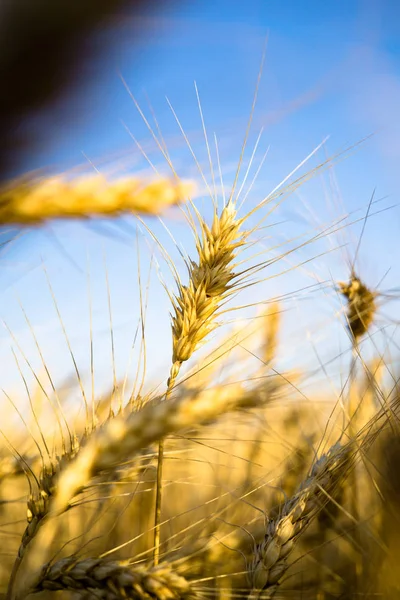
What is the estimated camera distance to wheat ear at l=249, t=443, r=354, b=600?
93cm

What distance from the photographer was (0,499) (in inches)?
52.9

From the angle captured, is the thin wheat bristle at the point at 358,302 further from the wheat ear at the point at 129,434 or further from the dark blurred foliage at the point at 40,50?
the dark blurred foliage at the point at 40,50

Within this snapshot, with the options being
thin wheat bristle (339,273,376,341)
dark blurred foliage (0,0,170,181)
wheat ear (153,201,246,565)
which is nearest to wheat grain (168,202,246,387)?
wheat ear (153,201,246,565)

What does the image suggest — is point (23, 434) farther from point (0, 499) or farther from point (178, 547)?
point (178, 547)

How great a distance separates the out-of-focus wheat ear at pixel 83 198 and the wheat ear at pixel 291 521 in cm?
55

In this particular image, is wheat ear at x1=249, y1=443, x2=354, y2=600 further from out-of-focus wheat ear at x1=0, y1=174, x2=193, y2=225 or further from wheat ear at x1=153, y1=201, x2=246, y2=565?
out-of-focus wheat ear at x1=0, y1=174, x2=193, y2=225

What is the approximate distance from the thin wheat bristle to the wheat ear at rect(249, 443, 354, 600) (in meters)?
0.80

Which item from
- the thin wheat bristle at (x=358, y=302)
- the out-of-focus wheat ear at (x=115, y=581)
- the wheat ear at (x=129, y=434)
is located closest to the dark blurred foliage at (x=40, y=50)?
the wheat ear at (x=129, y=434)

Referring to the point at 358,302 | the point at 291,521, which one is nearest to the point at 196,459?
the point at 291,521

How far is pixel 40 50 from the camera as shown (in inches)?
9.6

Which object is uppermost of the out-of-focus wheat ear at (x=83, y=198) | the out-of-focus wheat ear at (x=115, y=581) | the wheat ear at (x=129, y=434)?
the out-of-focus wheat ear at (x=83, y=198)

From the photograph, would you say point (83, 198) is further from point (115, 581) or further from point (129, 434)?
point (115, 581)

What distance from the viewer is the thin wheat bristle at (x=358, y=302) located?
6.02 ft

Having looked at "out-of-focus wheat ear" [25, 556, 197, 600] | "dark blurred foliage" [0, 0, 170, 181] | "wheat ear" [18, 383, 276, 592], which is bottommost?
"out-of-focus wheat ear" [25, 556, 197, 600]
